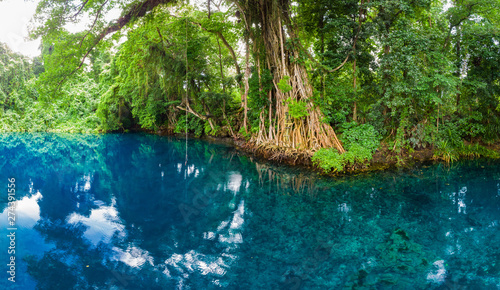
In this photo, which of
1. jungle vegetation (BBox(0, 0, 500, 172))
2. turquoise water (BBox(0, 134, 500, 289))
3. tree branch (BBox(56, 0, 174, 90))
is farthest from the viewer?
tree branch (BBox(56, 0, 174, 90))

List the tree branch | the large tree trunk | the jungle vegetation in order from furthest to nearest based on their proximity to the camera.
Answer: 1. the tree branch
2. the large tree trunk
3. the jungle vegetation

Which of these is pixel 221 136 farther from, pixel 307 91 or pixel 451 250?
pixel 451 250

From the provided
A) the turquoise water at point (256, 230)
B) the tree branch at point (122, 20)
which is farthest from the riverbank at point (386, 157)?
the tree branch at point (122, 20)

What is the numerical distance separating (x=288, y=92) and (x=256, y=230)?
5802mm

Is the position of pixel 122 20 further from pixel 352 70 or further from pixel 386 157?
pixel 386 157

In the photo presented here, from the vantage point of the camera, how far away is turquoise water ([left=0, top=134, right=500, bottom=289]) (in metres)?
3.30

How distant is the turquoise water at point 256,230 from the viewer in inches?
130

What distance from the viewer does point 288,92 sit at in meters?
9.34

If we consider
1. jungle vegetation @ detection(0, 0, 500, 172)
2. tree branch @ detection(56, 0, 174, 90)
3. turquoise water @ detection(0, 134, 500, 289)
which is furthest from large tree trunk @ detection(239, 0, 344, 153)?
tree branch @ detection(56, 0, 174, 90)

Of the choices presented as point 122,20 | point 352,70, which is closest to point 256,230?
point 352,70

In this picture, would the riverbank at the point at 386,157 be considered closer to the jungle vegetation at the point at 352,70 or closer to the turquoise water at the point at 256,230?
the jungle vegetation at the point at 352,70

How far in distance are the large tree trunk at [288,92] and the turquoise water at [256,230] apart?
1.38 meters

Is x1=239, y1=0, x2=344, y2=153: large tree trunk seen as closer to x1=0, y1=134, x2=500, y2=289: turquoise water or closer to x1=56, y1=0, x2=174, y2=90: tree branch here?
x1=0, y1=134, x2=500, y2=289: turquoise water

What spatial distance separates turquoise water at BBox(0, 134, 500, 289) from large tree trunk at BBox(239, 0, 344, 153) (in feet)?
4.53
